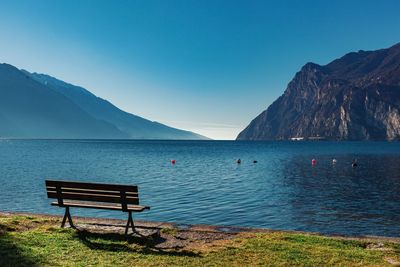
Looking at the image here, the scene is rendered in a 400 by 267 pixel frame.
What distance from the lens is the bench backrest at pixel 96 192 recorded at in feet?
39.1

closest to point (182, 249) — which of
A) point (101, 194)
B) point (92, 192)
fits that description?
point (101, 194)

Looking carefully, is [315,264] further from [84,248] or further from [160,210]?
[160,210]

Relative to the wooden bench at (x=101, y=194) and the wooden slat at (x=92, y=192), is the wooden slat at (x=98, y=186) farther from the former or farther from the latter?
the wooden slat at (x=92, y=192)

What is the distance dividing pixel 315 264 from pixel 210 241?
3.60m

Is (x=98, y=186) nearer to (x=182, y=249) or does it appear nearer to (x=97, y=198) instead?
(x=97, y=198)

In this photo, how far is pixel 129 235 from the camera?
468 inches

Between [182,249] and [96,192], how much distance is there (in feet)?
11.6

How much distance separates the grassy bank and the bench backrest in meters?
1.07

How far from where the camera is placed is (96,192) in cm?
1241

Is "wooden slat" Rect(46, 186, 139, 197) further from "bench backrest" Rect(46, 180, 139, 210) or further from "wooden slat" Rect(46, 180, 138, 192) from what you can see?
"wooden slat" Rect(46, 180, 138, 192)

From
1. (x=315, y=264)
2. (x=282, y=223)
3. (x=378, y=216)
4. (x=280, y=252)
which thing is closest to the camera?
(x=315, y=264)

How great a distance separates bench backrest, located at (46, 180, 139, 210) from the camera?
11906 mm

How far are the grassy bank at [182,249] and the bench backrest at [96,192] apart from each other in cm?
107

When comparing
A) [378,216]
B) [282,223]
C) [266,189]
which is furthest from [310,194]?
[282,223]
